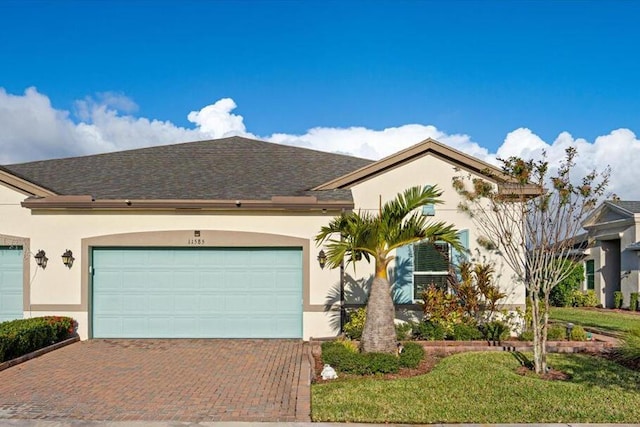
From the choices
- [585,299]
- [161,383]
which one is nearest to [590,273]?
[585,299]

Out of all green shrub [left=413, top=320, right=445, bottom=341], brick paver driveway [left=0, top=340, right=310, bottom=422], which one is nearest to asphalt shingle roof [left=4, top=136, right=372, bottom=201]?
green shrub [left=413, top=320, right=445, bottom=341]

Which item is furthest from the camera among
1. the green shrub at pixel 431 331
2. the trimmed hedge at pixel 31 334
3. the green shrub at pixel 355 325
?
the green shrub at pixel 431 331

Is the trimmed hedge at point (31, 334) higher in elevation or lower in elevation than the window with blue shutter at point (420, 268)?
lower

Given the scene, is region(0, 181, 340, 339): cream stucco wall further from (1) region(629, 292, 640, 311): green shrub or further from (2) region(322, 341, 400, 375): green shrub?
(1) region(629, 292, 640, 311): green shrub

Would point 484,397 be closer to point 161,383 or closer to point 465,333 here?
point 465,333

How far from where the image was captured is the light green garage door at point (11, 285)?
44.3 ft

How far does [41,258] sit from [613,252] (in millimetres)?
23456

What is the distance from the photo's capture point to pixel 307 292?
13.1m

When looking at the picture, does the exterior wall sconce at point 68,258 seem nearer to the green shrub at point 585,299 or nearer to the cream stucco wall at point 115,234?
the cream stucco wall at point 115,234

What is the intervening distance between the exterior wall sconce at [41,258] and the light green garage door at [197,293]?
120cm

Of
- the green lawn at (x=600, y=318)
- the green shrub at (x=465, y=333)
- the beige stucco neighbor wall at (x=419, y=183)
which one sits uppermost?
the beige stucco neighbor wall at (x=419, y=183)

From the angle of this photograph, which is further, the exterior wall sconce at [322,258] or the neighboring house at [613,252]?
the neighboring house at [613,252]

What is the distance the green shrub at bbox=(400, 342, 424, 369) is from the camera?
9617 millimetres

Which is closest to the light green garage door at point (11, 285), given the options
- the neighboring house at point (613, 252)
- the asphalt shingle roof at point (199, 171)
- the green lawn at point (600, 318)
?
the asphalt shingle roof at point (199, 171)
